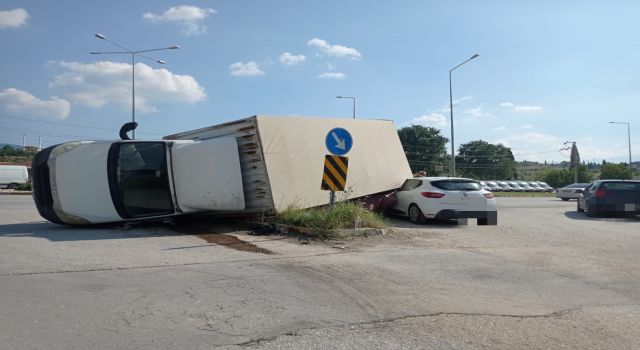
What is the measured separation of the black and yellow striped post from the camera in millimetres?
10914

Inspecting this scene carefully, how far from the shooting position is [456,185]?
43.0 ft

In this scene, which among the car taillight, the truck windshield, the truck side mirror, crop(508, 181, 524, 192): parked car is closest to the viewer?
the truck windshield

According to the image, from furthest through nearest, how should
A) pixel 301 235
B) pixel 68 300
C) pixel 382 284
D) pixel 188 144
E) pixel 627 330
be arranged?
pixel 188 144
pixel 301 235
pixel 382 284
pixel 68 300
pixel 627 330

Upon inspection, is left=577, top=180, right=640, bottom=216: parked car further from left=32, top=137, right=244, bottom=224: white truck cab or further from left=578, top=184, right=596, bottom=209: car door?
left=32, top=137, right=244, bottom=224: white truck cab

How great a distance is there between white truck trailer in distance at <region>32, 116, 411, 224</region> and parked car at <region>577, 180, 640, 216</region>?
10.1m

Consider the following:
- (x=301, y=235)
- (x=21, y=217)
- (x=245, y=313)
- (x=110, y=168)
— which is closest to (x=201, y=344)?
(x=245, y=313)

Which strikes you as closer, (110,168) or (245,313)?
(245,313)

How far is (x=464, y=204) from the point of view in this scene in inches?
507

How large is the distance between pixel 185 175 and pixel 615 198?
13669 millimetres

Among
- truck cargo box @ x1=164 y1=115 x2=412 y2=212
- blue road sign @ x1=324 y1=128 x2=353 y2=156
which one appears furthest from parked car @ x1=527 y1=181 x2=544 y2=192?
blue road sign @ x1=324 y1=128 x2=353 y2=156

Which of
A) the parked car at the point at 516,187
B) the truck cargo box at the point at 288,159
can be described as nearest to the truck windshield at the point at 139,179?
the truck cargo box at the point at 288,159

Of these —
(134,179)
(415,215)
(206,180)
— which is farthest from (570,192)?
(134,179)

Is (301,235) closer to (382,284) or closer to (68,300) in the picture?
(382,284)

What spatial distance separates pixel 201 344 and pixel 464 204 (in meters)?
10.0
